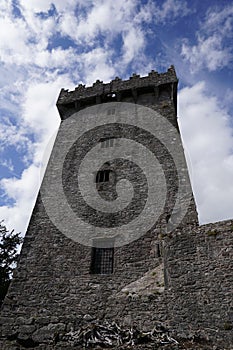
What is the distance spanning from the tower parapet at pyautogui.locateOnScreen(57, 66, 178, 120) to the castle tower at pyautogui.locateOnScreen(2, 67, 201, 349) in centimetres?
8

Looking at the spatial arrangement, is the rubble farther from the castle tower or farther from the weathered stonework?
the castle tower

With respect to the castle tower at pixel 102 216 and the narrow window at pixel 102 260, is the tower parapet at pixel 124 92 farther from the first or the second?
the narrow window at pixel 102 260

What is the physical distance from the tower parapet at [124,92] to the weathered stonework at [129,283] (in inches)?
183

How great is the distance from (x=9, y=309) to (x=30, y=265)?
1.79 m

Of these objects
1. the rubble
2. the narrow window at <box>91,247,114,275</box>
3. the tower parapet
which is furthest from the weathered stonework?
the tower parapet

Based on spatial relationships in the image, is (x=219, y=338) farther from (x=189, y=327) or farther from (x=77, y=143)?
(x=77, y=143)

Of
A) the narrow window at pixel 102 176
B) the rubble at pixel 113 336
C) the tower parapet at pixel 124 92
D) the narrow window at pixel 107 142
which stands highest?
the tower parapet at pixel 124 92

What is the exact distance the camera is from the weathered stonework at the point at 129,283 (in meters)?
8.23

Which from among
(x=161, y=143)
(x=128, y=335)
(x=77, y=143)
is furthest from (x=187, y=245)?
(x=77, y=143)

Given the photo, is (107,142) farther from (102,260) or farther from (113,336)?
(113,336)

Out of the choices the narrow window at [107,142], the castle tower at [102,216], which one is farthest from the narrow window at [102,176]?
the narrow window at [107,142]

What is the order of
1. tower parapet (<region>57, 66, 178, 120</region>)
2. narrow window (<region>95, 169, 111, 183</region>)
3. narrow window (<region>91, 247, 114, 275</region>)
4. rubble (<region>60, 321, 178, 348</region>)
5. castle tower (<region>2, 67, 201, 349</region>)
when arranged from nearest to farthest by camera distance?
rubble (<region>60, 321, 178, 348</region>) < castle tower (<region>2, 67, 201, 349</region>) < narrow window (<region>91, 247, 114, 275</region>) < narrow window (<region>95, 169, 111, 183</region>) < tower parapet (<region>57, 66, 178, 120</region>)

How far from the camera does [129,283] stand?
36.8ft

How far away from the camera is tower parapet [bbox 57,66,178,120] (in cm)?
1877
